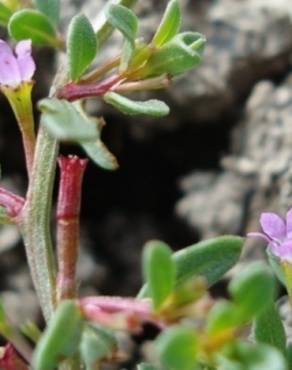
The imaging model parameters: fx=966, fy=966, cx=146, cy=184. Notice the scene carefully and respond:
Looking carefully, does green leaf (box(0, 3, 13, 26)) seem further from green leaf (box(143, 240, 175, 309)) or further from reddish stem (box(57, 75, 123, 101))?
green leaf (box(143, 240, 175, 309))

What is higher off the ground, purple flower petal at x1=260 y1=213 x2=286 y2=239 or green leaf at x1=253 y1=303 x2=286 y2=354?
purple flower petal at x1=260 y1=213 x2=286 y2=239

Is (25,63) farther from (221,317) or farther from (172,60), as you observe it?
(221,317)

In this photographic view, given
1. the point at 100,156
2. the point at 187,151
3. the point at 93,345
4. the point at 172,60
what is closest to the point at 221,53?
the point at 187,151

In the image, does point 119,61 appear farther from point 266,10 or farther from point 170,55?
point 266,10

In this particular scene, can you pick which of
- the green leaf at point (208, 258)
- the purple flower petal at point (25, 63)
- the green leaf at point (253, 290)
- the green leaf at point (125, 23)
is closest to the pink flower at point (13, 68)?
the purple flower petal at point (25, 63)

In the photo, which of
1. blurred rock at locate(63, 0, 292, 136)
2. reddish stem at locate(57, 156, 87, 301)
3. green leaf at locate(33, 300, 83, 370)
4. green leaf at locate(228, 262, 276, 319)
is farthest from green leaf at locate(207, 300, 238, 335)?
blurred rock at locate(63, 0, 292, 136)

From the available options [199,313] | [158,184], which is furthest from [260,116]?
[199,313]
